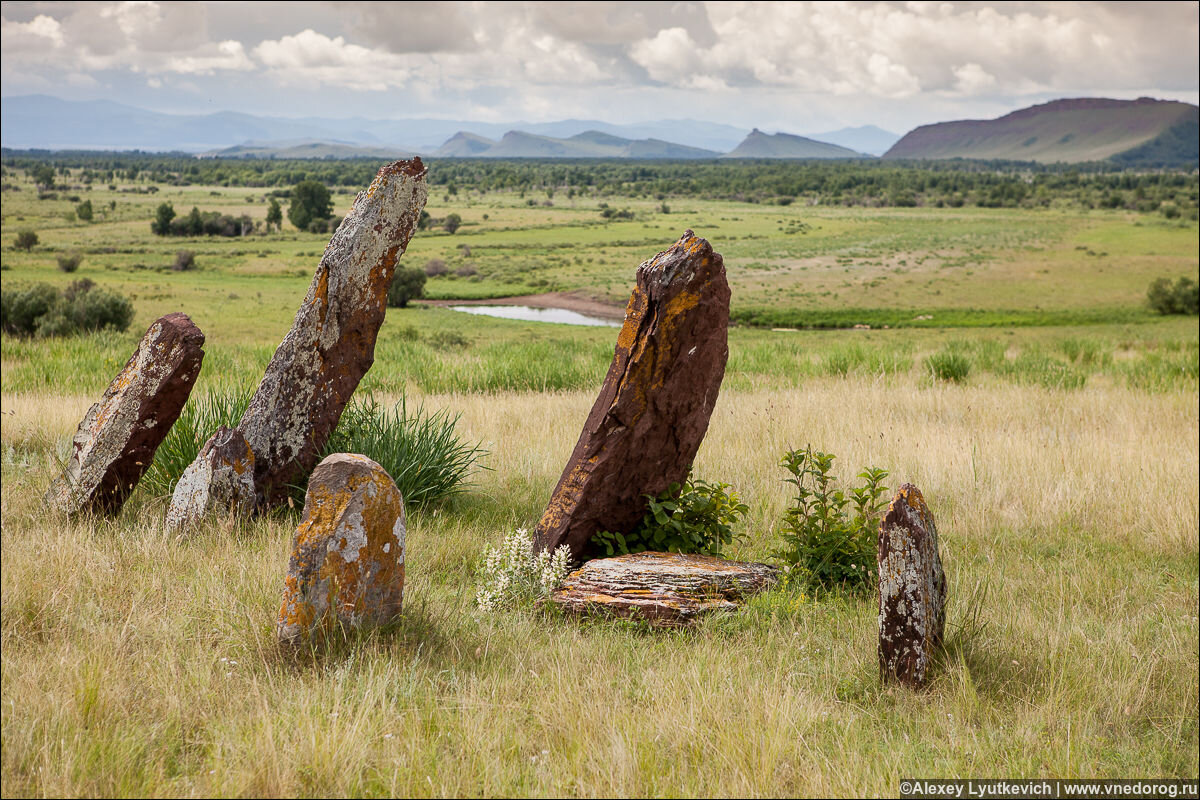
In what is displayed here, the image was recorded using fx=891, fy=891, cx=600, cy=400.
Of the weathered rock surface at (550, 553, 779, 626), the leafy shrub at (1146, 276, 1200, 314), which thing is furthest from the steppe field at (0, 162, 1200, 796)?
the leafy shrub at (1146, 276, 1200, 314)

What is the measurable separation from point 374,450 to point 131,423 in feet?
6.02

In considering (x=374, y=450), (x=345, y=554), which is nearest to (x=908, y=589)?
(x=345, y=554)

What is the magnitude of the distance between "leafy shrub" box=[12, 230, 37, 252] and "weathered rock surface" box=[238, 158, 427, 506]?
228 feet

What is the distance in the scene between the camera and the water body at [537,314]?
4616 centimetres

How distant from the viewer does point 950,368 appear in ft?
57.9

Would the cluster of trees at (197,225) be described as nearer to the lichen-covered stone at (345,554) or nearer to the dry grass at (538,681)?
the dry grass at (538,681)

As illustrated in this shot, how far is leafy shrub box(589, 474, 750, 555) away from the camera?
6.53m

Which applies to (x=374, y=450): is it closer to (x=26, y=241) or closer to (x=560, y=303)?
(x=560, y=303)

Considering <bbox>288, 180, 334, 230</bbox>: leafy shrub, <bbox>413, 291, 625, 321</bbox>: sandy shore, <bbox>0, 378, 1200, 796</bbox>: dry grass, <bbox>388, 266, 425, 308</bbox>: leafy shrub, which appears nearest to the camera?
<bbox>0, 378, 1200, 796</bbox>: dry grass

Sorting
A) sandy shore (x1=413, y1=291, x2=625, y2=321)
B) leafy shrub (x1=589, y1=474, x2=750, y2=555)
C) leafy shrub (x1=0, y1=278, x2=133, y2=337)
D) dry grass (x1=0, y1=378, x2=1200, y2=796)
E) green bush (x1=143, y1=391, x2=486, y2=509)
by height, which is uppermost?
sandy shore (x1=413, y1=291, x2=625, y2=321)

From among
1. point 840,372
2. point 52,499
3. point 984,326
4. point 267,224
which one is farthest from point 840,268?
point 52,499

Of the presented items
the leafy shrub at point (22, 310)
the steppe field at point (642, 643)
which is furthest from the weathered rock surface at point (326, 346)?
the leafy shrub at point (22, 310)

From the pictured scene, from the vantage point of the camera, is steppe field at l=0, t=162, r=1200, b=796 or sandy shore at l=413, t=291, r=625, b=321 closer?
steppe field at l=0, t=162, r=1200, b=796

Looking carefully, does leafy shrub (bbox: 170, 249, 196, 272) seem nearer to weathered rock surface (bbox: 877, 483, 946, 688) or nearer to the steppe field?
the steppe field
